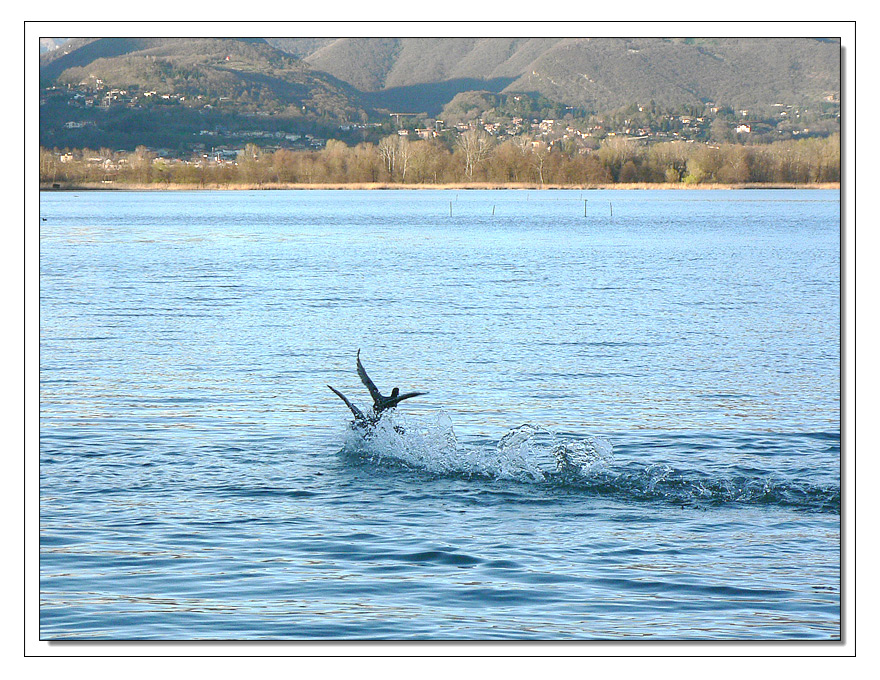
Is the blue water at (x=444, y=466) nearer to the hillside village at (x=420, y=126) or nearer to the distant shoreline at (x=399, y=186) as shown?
the hillside village at (x=420, y=126)

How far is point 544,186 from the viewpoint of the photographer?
104 m

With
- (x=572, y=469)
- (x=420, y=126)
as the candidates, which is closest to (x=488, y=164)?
(x=420, y=126)

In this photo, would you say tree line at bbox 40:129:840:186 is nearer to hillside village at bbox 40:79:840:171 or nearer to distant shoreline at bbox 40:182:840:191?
distant shoreline at bbox 40:182:840:191

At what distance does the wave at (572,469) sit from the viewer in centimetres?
1263

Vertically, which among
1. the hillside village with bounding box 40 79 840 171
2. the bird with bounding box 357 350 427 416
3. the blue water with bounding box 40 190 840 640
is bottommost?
the blue water with bounding box 40 190 840 640

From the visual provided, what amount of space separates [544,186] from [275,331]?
77.3 m

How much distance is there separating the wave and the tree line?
3831cm

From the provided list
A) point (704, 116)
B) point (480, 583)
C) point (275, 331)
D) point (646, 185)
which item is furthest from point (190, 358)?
point (646, 185)

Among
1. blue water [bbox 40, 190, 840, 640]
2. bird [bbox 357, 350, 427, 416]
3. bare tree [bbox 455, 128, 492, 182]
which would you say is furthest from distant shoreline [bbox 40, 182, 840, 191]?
bird [bbox 357, 350, 427, 416]

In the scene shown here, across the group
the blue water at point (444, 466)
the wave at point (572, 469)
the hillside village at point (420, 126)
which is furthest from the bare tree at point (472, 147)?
the wave at point (572, 469)

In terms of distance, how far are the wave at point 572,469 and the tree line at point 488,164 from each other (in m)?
38.3

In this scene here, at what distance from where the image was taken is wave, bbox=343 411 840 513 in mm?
12633
